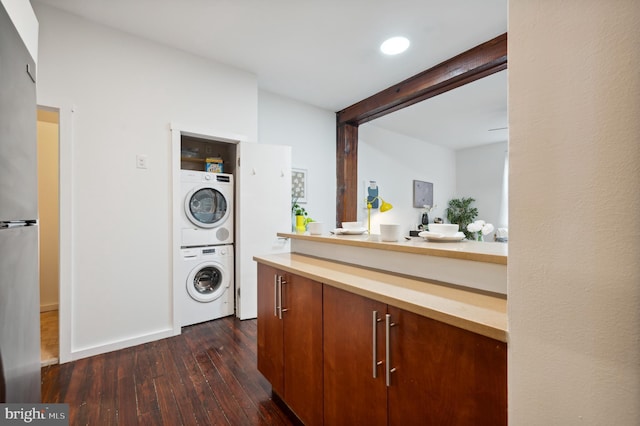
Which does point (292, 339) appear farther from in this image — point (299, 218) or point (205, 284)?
point (299, 218)

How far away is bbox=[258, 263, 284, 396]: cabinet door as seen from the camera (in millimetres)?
1570

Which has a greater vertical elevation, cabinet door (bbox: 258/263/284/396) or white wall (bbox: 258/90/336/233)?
white wall (bbox: 258/90/336/233)

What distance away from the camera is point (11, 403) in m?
0.82

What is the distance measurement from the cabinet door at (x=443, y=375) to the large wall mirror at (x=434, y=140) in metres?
2.73

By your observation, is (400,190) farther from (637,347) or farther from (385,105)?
(637,347)

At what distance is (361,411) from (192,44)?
314 centimetres

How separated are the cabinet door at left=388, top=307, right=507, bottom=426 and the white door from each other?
219 centimetres

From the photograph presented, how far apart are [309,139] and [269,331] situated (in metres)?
2.89

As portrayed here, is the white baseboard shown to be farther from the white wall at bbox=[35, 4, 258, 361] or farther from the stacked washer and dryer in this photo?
the stacked washer and dryer

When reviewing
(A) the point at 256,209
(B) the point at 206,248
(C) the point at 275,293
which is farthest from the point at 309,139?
(C) the point at 275,293

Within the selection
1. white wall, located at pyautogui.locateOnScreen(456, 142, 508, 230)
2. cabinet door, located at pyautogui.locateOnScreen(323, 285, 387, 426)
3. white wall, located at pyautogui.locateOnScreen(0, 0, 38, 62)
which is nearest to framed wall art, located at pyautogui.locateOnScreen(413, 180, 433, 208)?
white wall, located at pyautogui.locateOnScreen(456, 142, 508, 230)

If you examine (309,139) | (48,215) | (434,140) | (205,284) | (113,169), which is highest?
(434,140)

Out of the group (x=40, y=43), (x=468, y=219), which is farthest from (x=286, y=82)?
(x=468, y=219)

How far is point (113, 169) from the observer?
91.0 inches
